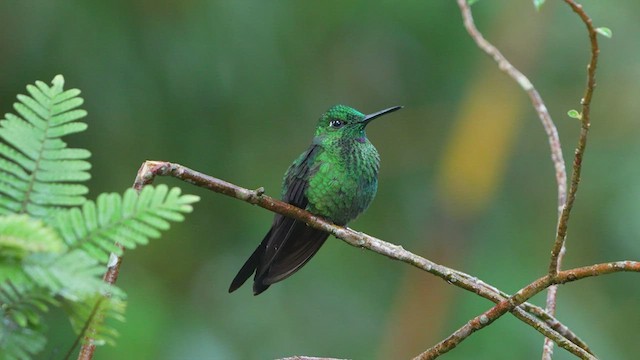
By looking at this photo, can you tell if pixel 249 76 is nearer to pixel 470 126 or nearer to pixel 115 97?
pixel 115 97

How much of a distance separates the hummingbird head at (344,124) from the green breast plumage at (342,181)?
59 millimetres

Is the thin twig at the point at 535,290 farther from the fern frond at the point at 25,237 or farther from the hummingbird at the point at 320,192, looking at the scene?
the hummingbird at the point at 320,192

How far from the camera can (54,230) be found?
97 centimetres

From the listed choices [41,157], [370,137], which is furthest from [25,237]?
[370,137]

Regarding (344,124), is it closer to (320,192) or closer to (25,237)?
(320,192)

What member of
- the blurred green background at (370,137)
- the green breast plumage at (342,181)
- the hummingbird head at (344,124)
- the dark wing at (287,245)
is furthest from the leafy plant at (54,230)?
the blurred green background at (370,137)

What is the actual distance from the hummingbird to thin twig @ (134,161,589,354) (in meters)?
0.66

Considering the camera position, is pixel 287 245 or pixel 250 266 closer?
pixel 250 266

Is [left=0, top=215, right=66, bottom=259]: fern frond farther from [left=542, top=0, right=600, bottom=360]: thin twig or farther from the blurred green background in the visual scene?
the blurred green background

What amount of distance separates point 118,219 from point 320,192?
2.57 m

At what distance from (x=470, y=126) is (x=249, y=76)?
203 centimetres

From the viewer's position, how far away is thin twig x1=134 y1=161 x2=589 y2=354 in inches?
72.6

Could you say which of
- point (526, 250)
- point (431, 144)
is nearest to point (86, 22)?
point (431, 144)

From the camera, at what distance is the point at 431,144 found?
723 cm
